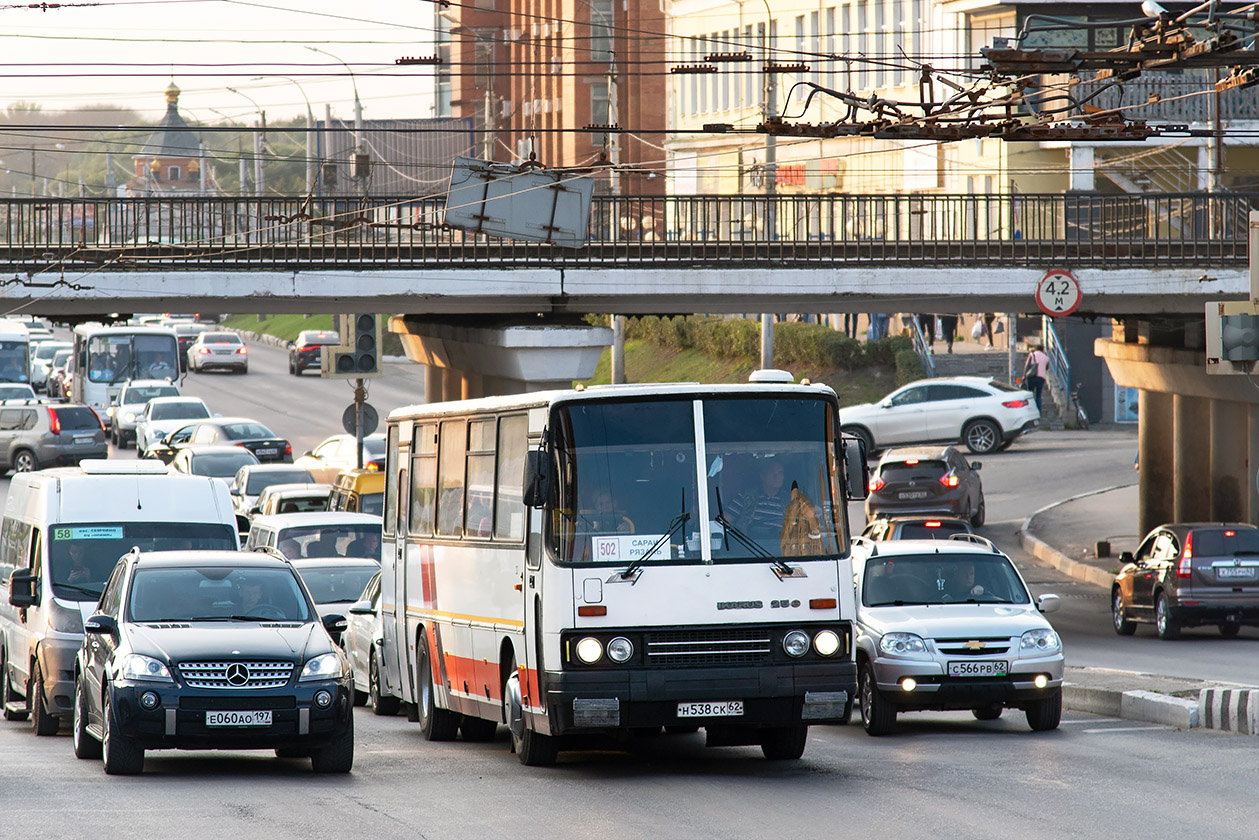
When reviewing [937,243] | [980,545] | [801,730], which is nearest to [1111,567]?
[937,243]

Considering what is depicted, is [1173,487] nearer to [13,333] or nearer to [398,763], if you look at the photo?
[398,763]

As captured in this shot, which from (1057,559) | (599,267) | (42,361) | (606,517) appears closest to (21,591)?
(606,517)

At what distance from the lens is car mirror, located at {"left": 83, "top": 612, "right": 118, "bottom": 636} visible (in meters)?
13.4

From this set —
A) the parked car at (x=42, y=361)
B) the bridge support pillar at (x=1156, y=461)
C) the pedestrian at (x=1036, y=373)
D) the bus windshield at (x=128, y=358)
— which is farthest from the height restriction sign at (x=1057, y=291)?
the parked car at (x=42, y=361)

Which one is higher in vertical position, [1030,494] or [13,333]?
[13,333]

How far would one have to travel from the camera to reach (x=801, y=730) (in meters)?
13.8

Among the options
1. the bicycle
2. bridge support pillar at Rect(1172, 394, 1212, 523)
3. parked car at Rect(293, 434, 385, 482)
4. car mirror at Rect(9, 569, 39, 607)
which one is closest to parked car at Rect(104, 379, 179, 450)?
parked car at Rect(293, 434, 385, 482)

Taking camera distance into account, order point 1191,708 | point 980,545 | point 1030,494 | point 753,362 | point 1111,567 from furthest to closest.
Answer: point 753,362 → point 1030,494 → point 1111,567 → point 980,545 → point 1191,708

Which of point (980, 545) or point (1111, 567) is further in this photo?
point (1111, 567)

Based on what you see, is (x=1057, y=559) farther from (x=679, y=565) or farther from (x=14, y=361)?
(x=14, y=361)

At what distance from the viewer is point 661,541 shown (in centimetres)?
1287

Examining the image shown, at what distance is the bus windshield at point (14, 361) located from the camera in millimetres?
72000

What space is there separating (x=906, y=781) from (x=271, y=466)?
25.8 meters

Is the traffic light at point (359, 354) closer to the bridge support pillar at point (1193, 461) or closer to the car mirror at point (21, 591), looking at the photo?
the bridge support pillar at point (1193, 461)
